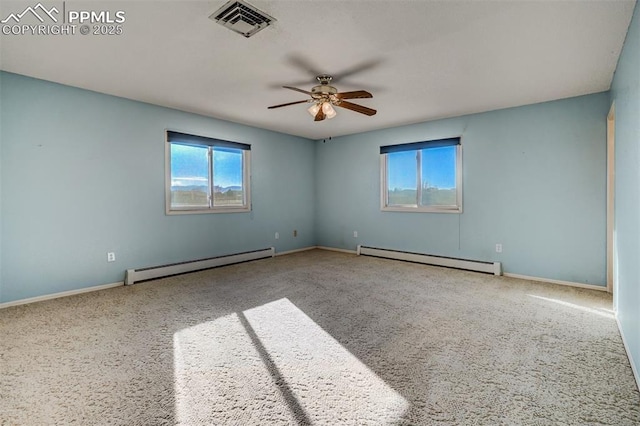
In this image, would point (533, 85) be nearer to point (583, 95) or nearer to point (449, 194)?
point (583, 95)

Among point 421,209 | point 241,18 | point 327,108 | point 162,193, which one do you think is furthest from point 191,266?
point 421,209

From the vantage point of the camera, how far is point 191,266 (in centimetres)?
445

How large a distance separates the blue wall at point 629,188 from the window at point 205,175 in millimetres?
4667

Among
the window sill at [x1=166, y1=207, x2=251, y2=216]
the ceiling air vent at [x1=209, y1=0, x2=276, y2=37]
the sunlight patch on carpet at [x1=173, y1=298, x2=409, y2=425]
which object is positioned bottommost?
the sunlight patch on carpet at [x1=173, y1=298, x2=409, y2=425]

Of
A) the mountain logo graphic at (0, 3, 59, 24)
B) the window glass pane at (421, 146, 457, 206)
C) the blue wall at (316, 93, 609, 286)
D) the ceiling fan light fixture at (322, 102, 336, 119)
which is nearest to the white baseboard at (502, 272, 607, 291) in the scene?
the blue wall at (316, 93, 609, 286)

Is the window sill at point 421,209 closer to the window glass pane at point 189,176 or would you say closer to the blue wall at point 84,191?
the blue wall at point 84,191

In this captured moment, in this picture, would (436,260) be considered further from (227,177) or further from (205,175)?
(205,175)

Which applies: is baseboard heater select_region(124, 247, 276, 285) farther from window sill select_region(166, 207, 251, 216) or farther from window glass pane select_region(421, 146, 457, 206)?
window glass pane select_region(421, 146, 457, 206)

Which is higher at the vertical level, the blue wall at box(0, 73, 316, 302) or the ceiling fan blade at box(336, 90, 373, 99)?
the ceiling fan blade at box(336, 90, 373, 99)

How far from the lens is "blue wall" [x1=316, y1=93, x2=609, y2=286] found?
11.9 ft

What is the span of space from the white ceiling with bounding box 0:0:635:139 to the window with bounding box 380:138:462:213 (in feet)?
3.31

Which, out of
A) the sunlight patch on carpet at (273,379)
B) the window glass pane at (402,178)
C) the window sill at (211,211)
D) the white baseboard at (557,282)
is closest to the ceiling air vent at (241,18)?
the sunlight patch on carpet at (273,379)

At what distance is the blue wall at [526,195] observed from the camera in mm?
3629

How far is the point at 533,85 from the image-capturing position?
11.1ft
